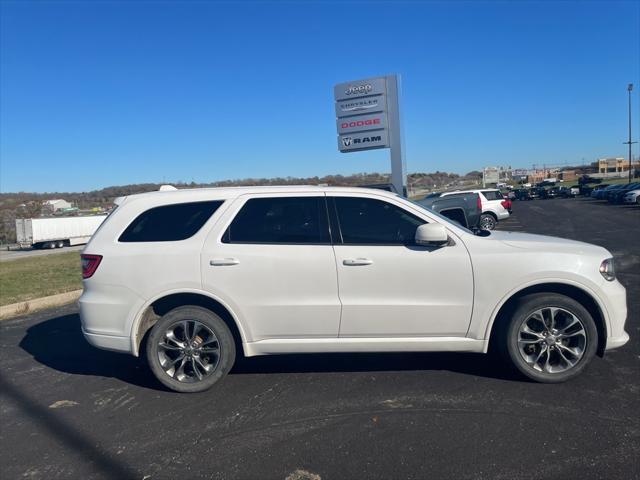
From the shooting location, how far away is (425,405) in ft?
13.1

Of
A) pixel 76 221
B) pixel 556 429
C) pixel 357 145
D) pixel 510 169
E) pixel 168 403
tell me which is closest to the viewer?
pixel 556 429

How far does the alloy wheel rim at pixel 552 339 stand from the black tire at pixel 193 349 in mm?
2599

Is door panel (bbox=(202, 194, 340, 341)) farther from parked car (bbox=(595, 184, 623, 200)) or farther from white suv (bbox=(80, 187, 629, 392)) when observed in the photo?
parked car (bbox=(595, 184, 623, 200))

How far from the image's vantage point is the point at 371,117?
15398 millimetres

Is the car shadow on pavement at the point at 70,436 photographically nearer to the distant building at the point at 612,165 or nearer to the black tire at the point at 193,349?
the black tire at the point at 193,349

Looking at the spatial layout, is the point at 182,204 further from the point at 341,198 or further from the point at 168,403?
the point at 168,403

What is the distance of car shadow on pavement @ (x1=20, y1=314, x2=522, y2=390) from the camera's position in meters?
4.75

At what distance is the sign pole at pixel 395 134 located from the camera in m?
14.7

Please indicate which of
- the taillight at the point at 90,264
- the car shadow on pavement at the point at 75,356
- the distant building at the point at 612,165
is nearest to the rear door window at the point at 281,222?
the taillight at the point at 90,264

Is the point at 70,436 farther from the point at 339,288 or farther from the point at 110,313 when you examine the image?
the point at 339,288

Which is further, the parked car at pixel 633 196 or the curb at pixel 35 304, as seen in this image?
the parked car at pixel 633 196

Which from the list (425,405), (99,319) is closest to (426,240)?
(425,405)

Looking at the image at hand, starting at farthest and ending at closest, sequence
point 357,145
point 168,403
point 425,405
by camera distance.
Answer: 1. point 357,145
2. point 168,403
3. point 425,405

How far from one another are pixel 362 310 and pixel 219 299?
4.17ft
